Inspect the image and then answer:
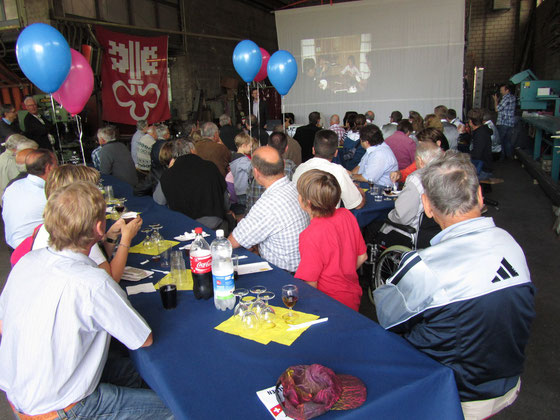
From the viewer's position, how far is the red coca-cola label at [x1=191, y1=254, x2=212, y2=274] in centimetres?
180

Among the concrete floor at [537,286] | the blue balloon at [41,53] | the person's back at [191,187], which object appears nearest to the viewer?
the concrete floor at [537,286]

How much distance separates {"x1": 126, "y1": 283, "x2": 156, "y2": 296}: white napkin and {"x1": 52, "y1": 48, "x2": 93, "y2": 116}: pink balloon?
3860 millimetres

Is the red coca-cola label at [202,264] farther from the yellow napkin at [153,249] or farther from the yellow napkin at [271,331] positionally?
the yellow napkin at [153,249]

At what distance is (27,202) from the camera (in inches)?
Result: 115

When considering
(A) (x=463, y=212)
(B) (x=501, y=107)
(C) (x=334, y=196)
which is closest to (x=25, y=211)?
(C) (x=334, y=196)

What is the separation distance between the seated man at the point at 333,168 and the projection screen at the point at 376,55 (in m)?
7.16

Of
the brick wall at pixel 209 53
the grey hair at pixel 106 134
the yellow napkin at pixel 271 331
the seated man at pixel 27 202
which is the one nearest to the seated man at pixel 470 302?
the yellow napkin at pixel 271 331

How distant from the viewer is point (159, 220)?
3.26 m

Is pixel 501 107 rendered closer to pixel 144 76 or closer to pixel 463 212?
pixel 144 76

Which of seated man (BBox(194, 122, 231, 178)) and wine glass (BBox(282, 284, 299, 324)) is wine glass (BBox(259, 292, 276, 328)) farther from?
seated man (BBox(194, 122, 231, 178))

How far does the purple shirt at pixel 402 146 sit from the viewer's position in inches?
210

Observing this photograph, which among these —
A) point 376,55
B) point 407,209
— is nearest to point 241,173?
point 407,209

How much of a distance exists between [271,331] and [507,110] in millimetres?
10504

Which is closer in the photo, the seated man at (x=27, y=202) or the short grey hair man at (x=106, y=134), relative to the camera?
the seated man at (x=27, y=202)
